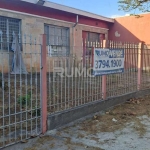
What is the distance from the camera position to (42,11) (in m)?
12.1

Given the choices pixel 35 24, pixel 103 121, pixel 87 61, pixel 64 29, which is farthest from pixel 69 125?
pixel 64 29

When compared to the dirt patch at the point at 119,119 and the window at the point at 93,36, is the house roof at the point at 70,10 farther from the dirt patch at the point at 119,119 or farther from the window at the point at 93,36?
the dirt patch at the point at 119,119

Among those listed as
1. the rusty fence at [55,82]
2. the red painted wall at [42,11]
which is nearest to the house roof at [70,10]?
the red painted wall at [42,11]

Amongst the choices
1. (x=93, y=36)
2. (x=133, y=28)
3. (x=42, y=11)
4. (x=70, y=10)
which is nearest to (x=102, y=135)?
(x=42, y=11)

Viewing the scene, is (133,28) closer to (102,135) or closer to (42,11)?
(42,11)

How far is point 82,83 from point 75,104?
671mm

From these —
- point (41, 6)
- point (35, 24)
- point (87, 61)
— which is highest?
point (41, 6)

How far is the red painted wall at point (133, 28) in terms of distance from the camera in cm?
1599

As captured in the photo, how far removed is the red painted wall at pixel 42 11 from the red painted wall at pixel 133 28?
208 centimetres

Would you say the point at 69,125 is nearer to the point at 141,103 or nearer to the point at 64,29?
the point at 141,103

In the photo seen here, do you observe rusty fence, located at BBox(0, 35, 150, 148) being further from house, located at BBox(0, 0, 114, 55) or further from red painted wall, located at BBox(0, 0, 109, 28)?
red painted wall, located at BBox(0, 0, 109, 28)

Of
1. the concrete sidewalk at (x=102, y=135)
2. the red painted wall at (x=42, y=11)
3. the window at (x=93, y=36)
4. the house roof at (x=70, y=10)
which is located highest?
the house roof at (x=70, y=10)

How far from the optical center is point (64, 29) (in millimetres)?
13797

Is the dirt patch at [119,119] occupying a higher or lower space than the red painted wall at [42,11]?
lower
